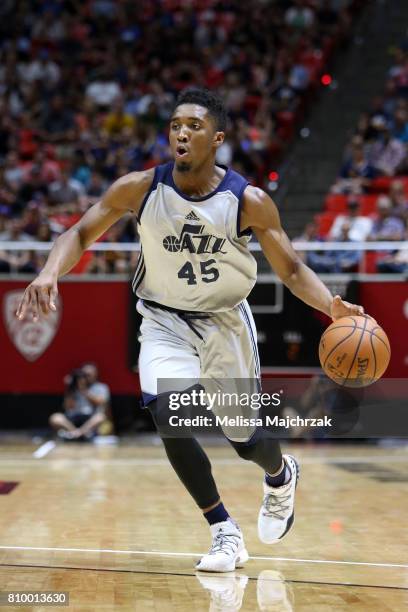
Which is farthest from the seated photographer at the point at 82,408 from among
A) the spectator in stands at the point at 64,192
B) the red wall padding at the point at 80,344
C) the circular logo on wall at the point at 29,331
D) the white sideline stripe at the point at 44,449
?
the spectator in stands at the point at 64,192

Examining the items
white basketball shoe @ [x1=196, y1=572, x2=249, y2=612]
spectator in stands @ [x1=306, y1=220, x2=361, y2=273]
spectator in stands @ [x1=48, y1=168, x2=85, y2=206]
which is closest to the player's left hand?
white basketball shoe @ [x1=196, y1=572, x2=249, y2=612]

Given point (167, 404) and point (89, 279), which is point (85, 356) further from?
point (167, 404)

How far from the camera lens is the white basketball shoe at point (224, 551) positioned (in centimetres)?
537

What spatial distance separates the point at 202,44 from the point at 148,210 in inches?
556

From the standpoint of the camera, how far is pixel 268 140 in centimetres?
1670

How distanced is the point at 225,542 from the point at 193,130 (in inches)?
83.9

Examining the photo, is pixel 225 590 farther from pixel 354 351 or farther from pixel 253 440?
pixel 354 351

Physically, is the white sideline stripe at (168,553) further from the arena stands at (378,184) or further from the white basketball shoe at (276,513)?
the arena stands at (378,184)

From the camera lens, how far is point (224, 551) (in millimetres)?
5398

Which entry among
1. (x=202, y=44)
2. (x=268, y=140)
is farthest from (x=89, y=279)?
(x=202, y=44)

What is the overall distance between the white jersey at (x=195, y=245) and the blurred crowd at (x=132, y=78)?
9.29 m

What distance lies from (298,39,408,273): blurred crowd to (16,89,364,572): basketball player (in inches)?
277

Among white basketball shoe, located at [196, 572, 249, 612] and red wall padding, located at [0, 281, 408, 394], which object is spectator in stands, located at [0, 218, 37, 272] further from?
white basketball shoe, located at [196, 572, 249, 612]

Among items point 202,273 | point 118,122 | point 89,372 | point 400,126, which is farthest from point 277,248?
point 118,122
